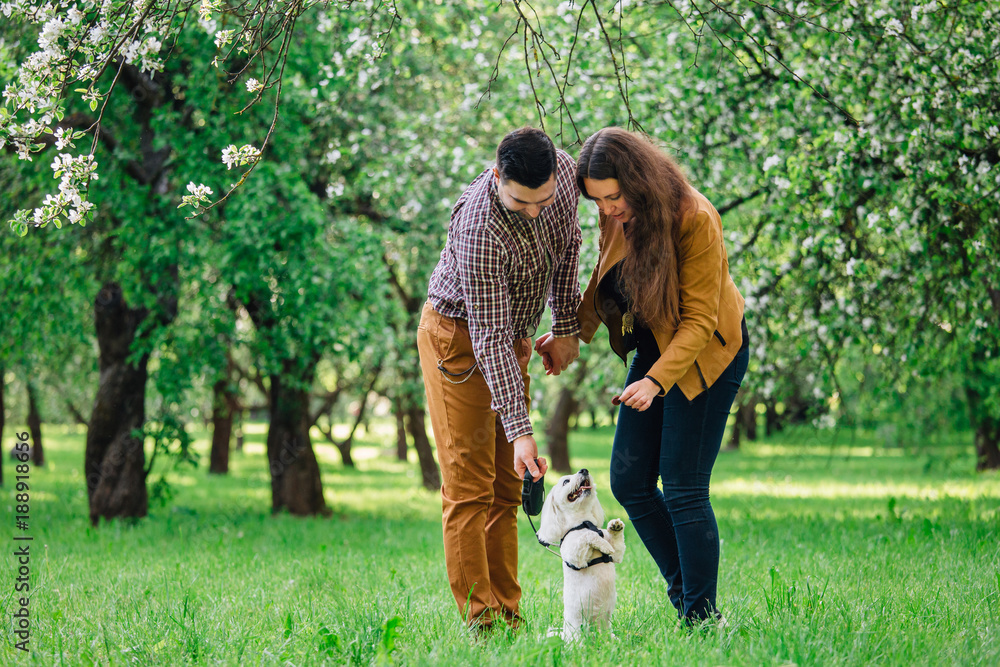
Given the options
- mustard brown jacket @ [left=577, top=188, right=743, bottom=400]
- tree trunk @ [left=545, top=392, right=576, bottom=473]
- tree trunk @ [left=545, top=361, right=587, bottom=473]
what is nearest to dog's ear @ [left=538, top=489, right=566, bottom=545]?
mustard brown jacket @ [left=577, top=188, right=743, bottom=400]

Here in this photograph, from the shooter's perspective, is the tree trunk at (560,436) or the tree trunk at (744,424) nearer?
the tree trunk at (560,436)

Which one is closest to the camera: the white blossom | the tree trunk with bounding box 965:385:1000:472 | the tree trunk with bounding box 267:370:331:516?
the white blossom

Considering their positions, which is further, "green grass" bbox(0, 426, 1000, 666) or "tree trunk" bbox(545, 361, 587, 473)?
"tree trunk" bbox(545, 361, 587, 473)

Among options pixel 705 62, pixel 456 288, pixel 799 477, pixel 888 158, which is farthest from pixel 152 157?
pixel 799 477

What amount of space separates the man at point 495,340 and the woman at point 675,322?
26cm

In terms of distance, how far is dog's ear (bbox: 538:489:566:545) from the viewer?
3.17m

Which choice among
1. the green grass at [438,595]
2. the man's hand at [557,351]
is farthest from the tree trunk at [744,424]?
the man's hand at [557,351]

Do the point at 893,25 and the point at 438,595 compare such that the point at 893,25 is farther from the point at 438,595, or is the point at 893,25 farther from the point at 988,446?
the point at 988,446

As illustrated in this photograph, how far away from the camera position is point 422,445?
13.3 meters

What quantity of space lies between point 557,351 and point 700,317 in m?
0.76

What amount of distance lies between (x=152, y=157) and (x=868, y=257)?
702cm

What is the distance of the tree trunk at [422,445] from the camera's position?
503 inches

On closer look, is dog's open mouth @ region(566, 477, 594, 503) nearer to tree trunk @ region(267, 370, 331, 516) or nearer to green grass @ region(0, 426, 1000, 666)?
green grass @ region(0, 426, 1000, 666)

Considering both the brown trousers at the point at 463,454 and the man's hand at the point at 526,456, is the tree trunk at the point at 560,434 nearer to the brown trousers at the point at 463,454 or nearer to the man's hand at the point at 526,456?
the brown trousers at the point at 463,454
